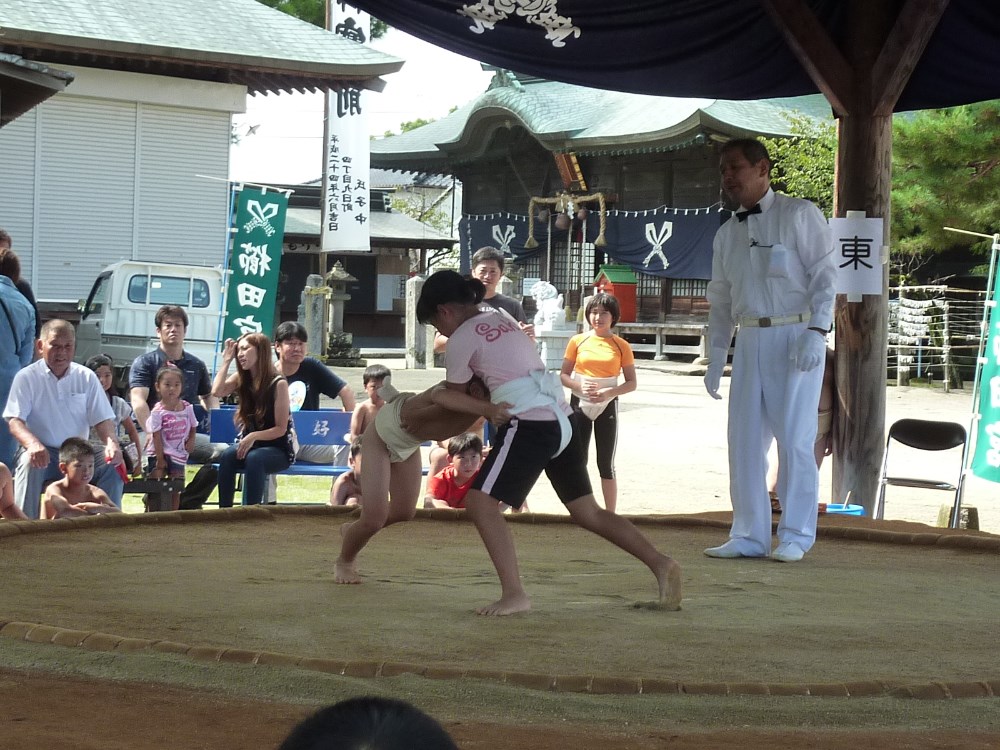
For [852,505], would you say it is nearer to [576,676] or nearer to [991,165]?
[576,676]

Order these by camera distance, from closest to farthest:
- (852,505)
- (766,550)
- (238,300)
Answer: (766,550) < (852,505) < (238,300)

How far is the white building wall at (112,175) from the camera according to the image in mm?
12875

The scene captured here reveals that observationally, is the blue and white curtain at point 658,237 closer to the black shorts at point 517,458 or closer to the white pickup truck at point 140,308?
the white pickup truck at point 140,308

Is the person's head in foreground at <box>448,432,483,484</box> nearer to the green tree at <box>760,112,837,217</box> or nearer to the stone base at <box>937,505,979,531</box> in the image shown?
the stone base at <box>937,505,979,531</box>

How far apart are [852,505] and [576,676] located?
3.34 metres

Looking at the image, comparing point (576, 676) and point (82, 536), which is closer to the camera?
point (576, 676)

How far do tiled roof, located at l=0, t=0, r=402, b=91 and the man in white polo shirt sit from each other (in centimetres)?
665

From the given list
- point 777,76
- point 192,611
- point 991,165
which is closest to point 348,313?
point 991,165

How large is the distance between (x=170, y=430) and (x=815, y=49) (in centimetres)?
331

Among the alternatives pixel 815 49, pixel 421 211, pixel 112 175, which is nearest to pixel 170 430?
pixel 815 49

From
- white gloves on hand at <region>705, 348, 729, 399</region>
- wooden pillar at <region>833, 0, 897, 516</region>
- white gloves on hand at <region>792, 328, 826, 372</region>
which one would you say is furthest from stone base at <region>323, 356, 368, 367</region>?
white gloves on hand at <region>792, 328, 826, 372</region>

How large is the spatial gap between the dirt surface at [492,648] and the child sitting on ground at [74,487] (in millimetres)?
655

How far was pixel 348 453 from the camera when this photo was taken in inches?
246

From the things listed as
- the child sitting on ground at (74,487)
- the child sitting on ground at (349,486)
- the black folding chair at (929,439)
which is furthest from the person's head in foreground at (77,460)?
the black folding chair at (929,439)
